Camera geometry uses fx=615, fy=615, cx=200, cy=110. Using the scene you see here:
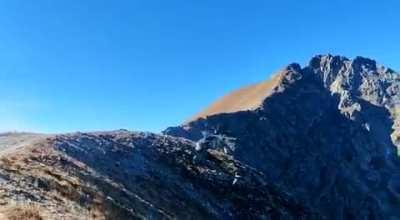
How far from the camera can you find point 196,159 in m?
64.1

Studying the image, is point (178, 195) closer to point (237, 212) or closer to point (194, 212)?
point (194, 212)

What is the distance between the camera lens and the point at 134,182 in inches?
1876

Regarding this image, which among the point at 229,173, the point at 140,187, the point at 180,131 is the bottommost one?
the point at 140,187

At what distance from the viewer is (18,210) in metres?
24.4

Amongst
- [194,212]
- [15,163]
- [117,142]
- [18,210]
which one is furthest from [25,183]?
[117,142]

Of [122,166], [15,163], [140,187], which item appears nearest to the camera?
[15,163]

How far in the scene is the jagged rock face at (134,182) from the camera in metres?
31.9

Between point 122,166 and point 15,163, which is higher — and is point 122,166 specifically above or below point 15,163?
above

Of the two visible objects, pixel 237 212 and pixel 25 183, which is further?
pixel 237 212

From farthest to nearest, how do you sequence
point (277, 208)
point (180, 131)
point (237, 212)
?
1. point (180, 131)
2. point (277, 208)
3. point (237, 212)

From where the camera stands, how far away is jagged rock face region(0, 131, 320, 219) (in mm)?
31938

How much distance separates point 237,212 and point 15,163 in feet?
82.2

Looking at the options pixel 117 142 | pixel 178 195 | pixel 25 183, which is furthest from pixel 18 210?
pixel 117 142

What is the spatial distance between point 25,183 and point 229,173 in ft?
115
